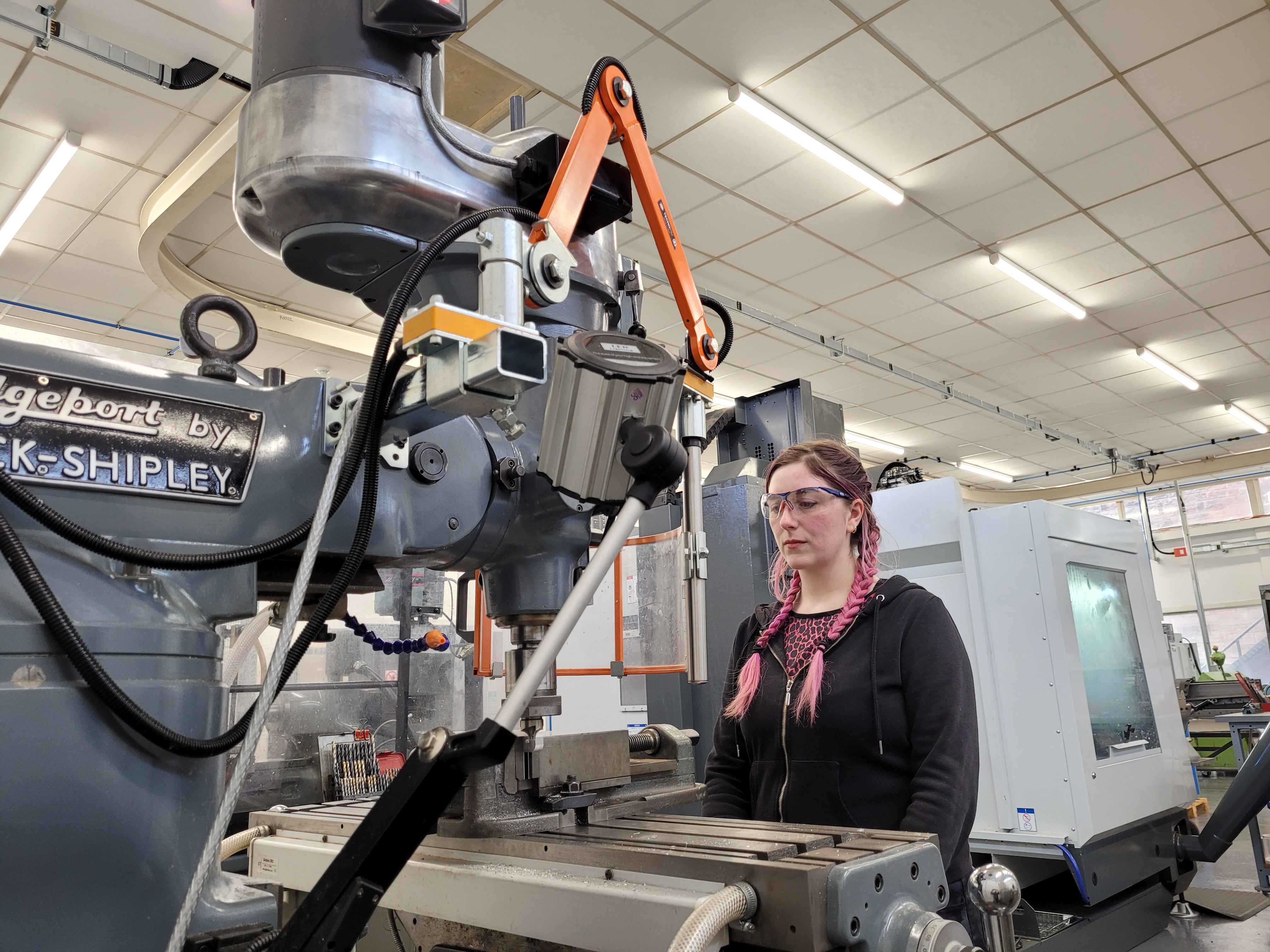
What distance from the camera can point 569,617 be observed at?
0.68 m

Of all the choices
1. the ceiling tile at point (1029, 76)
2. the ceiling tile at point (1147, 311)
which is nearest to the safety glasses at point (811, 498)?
the ceiling tile at point (1029, 76)

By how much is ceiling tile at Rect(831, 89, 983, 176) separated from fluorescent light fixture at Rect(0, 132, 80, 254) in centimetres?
309

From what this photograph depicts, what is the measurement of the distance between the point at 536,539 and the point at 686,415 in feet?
0.68

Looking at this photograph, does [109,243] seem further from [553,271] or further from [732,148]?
[553,271]

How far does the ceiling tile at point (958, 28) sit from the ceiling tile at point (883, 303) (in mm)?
1864

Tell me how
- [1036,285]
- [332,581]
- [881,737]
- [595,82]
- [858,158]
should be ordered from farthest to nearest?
[1036,285] → [858,158] → [881,737] → [595,82] → [332,581]

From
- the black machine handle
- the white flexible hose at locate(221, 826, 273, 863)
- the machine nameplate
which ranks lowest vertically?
the black machine handle

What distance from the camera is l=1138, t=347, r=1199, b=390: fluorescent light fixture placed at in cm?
635

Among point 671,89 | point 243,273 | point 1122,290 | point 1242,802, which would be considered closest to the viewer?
point 1242,802

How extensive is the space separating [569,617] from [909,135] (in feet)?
11.7

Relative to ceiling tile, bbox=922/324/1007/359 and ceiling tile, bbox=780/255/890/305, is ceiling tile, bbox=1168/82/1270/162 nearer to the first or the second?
ceiling tile, bbox=780/255/890/305

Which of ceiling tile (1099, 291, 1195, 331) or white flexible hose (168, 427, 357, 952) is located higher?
ceiling tile (1099, 291, 1195, 331)

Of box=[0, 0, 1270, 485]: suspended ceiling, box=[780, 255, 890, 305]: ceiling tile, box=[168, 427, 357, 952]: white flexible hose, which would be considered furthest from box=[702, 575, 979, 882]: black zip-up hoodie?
box=[780, 255, 890, 305]: ceiling tile

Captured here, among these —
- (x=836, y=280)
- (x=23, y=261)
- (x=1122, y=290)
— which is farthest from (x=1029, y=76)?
(x=23, y=261)
